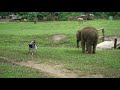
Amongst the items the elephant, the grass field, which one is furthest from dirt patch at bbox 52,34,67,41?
the elephant

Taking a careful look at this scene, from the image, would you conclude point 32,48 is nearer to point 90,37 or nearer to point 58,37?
point 90,37

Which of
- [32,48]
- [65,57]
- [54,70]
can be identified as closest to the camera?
[54,70]

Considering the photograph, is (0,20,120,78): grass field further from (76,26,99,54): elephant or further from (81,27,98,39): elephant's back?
(81,27,98,39): elephant's back

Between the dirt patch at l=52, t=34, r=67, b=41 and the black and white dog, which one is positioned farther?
the dirt patch at l=52, t=34, r=67, b=41

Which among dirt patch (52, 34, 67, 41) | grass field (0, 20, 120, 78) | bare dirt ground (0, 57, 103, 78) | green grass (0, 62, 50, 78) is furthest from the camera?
dirt patch (52, 34, 67, 41)

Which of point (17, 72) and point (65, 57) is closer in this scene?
point (17, 72)

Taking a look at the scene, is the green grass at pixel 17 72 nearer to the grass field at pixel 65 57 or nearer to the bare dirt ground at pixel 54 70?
the grass field at pixel 65 57

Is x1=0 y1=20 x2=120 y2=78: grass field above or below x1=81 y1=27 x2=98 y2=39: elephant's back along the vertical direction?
below

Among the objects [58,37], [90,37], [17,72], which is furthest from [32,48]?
[58,37]

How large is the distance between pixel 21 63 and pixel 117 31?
1387 centimetres
